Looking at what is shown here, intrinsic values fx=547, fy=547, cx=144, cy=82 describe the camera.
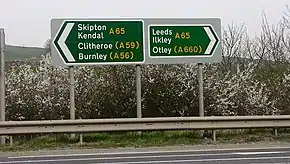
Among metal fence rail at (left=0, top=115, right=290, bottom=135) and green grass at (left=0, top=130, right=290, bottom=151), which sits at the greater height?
metal fence rail at (left=0, top=115, right=290, bottom=135)

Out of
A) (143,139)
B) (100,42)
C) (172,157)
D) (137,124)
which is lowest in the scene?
(172,157)

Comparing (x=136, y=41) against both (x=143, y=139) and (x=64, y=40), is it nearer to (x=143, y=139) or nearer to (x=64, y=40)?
(x=64, y=40)

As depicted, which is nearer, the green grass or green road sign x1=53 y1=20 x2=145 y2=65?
the green grass

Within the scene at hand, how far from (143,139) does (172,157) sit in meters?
3.60

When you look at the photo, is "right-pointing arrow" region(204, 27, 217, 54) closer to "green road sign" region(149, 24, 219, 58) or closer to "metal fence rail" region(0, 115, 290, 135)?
"green road sign" region(149, 24, 219, 58)

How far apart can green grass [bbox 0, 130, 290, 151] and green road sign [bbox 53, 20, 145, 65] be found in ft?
6.77

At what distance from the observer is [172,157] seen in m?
10.9

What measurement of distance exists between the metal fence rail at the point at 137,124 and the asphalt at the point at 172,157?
1.58 metres

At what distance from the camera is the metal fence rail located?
13.4 metres

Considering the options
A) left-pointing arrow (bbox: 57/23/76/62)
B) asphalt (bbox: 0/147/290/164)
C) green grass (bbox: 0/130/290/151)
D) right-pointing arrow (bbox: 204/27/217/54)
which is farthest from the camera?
right-pointing arrow (bbox: 204/27/217/54)

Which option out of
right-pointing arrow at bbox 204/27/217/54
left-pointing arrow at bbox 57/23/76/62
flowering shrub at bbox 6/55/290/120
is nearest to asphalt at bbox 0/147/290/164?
left-pointing arrow at bbox 57/23/76/62

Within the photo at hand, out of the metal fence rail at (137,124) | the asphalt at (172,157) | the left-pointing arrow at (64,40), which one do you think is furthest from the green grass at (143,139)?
the left-pointing arrow at (64,40)

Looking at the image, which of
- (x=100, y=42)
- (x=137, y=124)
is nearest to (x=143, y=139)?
(x=137, y=124)

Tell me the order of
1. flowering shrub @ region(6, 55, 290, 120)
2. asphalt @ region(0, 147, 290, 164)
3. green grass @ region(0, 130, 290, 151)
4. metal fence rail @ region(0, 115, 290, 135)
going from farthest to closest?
flowering shrub @ region(6, 55, 290, 120) → green grass @ region(0, 130, 290, 151) → metal fence rail @ region(0, 115, 290, 135) → asphalt @ region(0, 147, 290, 164)
